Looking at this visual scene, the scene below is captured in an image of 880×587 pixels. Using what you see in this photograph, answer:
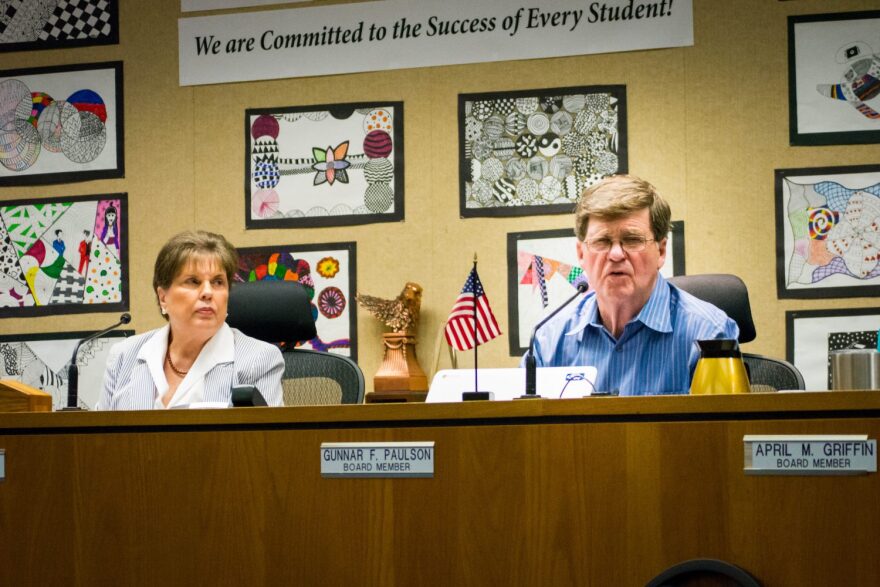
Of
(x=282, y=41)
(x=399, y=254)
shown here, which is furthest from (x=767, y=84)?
(x=282, y=41)

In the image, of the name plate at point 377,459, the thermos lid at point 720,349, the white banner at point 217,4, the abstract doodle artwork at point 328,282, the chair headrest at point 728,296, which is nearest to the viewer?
the name plate at point 377,459

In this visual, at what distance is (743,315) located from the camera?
278 centimetres

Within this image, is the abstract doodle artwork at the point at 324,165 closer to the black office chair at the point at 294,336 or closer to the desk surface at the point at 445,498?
the black office chair at the point at 294,336

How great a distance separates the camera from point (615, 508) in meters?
1.50

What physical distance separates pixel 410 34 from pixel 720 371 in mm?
2662

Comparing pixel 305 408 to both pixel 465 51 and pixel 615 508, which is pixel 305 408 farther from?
pixel 465 51

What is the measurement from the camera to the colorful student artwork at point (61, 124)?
13.9 feet

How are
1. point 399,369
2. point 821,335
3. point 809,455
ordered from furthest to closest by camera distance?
1. point 399,369
2. point 821,335
3. point 809,455

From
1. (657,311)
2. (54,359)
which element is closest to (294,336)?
(657,311)

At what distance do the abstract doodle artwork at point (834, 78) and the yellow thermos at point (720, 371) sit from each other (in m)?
2.21

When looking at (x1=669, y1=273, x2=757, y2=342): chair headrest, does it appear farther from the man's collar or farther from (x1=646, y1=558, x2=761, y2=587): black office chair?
(x1=646, y1=558, x2=761, y2=587): black office chair

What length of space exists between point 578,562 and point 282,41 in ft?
10.2

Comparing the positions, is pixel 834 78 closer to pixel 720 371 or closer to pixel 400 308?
pixel 400 308

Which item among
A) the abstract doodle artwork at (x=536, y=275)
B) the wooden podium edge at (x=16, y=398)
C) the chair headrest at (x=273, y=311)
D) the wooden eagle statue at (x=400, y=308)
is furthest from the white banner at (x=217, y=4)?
the wooden podium edge at (x=16, y=398)
